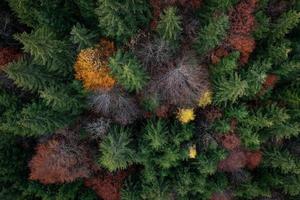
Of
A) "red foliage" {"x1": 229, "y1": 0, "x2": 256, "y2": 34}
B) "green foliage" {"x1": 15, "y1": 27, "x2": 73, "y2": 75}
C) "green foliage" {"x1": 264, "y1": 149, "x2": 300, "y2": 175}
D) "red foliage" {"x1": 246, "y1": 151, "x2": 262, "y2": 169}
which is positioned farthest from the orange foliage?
"green foliage" {"x1": 264, "y1": 149, "x2": 300, "y2": 175}

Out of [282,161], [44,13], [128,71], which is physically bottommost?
[282,161]

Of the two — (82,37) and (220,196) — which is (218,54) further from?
(220,196)

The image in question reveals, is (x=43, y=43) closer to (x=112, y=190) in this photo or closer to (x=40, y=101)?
(x=40, y=101)

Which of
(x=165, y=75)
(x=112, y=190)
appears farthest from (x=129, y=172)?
(x=165, y=75)

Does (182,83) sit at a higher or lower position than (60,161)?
higher

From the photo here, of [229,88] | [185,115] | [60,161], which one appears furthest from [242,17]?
[60,161]

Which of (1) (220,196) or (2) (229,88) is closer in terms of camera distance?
(2) (229,88)

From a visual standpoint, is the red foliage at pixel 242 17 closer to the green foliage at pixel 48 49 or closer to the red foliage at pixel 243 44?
the red foliage at pixel 243 44

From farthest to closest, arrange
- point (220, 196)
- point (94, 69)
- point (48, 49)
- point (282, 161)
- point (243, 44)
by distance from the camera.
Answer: point (220, 196) < point (282, 161) < point (243, 44) < point (94, 69) < point (48, 49)
